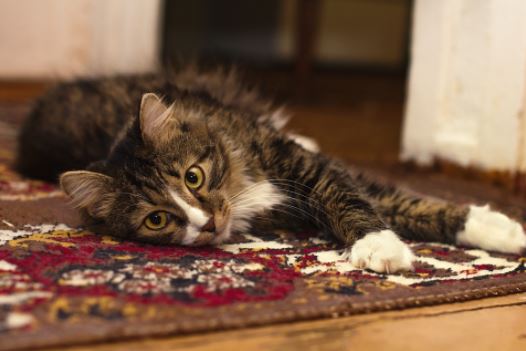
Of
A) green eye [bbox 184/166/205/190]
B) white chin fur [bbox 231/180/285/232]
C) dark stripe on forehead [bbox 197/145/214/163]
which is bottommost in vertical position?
white chin fur [bbox 231/180/285/232]

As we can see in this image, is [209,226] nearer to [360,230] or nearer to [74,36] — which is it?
[360,230]

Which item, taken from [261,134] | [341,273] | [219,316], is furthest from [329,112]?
[219,316]

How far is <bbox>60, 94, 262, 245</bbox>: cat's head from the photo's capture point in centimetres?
138

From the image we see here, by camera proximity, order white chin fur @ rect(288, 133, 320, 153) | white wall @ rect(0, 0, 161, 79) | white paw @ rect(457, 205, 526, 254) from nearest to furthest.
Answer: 1. white paw @ rect(457, 205, 526, 254)
2. white chin fur @ rect(288, 133, 320, 153)
3. white wall @ rect(0, 0, 161, 79)

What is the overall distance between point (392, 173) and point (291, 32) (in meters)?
5.03

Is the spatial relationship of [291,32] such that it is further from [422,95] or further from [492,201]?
[492,201]

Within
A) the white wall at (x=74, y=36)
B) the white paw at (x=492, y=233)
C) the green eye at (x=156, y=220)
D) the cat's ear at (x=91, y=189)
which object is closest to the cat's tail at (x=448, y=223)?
the white paw at (x=492, y=233)

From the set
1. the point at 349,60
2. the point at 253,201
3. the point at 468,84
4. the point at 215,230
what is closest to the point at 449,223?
the point at 253,201

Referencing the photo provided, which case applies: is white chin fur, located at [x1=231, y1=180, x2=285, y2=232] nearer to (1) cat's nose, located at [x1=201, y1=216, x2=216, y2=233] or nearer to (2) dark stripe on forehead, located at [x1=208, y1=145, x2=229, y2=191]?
(2) dark stripe on forehead, located at [x1=208, y1=145, x2=229, y2=191]

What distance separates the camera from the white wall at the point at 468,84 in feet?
7.01

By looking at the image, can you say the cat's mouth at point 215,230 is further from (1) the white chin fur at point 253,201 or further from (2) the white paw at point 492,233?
(2) the white paw at point 492,233

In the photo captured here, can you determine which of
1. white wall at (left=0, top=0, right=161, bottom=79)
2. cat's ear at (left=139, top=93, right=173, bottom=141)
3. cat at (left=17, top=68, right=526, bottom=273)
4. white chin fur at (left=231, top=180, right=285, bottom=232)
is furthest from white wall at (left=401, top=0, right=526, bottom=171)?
white wall at (left=0, top=0, right=161, bottom=79)

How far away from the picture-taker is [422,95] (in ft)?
8.40

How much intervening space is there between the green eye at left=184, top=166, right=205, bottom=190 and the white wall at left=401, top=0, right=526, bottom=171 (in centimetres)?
123
